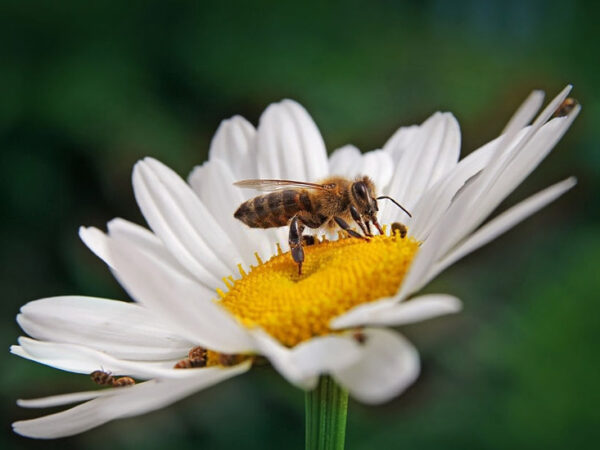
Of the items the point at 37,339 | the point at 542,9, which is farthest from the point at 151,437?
the point at 542,9

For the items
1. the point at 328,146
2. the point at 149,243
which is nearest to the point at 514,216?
the point at 149,243

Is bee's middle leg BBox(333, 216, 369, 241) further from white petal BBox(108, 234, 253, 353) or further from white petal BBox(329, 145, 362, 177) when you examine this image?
white petal BBox(108, 234, 253, 353)

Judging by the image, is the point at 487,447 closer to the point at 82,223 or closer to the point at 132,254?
the point at 82,223

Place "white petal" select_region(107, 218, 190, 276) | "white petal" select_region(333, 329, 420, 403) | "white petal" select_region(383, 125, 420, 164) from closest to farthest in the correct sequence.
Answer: "white petal" select_region(333, 329, 420, 403) → "white petal" select_region(107, 218, 190, 276) → "white petal" select_region(383, 125, 420, 164)

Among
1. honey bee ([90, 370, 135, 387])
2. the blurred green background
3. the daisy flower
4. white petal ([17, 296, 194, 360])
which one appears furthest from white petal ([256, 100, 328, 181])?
the blurred green background

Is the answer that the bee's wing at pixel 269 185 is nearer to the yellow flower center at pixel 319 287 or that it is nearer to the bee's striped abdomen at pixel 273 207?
the bee's striped abdomen at pixel 273 207

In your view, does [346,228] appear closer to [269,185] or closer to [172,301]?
[269,185]

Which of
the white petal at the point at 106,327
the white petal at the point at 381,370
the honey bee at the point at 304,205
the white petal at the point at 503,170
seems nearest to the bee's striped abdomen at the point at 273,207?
the honey bee at the point at 304,205
